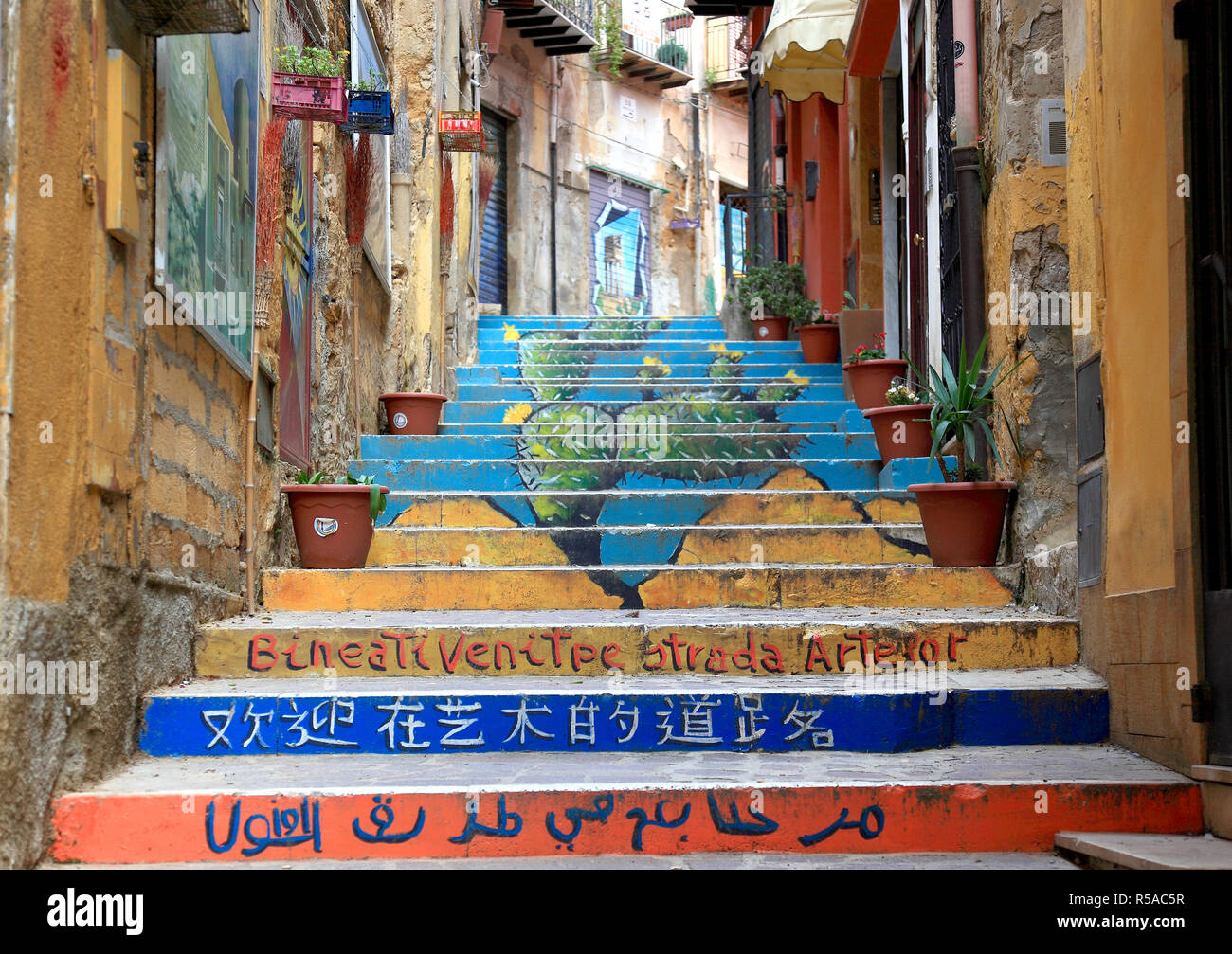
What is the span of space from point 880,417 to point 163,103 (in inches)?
143

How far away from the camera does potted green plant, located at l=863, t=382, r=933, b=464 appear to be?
5.90 metres

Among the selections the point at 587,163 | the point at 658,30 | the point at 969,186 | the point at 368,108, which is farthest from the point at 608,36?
the point at 969,186

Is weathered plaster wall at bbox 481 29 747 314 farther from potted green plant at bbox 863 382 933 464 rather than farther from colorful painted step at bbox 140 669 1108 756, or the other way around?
colorful painted step at bbox 140 669 1108 756

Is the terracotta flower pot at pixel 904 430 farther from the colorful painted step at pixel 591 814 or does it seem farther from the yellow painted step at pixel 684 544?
the colorful painted step at pixel 591 814

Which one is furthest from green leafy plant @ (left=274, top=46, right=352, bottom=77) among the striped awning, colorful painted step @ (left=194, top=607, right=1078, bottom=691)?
the striped awning

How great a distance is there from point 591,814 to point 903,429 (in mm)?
3462

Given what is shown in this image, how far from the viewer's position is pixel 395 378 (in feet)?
24.6

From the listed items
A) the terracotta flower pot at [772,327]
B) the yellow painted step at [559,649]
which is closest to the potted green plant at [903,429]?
the yellow painted step at [559,649]

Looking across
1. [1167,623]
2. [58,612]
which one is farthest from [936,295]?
[58,612]

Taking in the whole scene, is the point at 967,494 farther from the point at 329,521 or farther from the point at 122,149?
the point at 122,149

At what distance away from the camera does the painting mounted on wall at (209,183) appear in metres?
3.52

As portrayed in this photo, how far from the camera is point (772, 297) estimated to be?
10.7 metres
